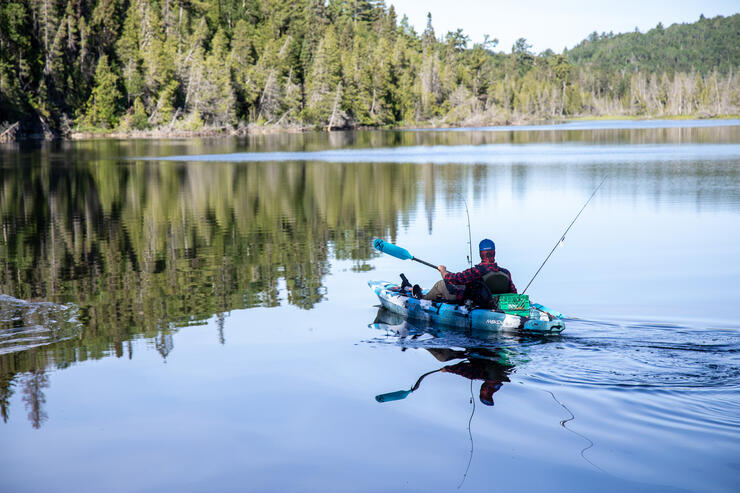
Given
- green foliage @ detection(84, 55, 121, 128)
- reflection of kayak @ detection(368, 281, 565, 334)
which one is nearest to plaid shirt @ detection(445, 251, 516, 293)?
reflection of kayak @ detection(368, 281, 565, 334)

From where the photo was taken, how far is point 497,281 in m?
12.5

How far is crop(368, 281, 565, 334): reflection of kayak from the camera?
11.8m

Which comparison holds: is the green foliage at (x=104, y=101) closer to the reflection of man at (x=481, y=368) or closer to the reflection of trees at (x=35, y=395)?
the reflection of trees at (x=35, y=395)

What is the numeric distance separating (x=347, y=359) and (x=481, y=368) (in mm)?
2044

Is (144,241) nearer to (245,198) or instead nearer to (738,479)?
(245,198)

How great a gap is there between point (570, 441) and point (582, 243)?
14.0 meters

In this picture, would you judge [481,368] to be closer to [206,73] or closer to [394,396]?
[394,396]

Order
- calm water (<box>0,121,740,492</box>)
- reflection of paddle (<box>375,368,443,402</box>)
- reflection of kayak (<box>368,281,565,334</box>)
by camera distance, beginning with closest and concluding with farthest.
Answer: calm water (<box>0,121,740,492</box>) → reflection of paddle (<box>375,368,443,402</box>) → reflection of kayak (<box>368,281,565,334</box>)

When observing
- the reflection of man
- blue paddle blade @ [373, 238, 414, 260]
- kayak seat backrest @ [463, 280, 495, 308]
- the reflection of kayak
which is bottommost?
the reflection of man

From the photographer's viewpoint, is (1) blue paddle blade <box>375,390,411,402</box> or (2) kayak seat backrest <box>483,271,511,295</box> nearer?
(1) blue paddle blade <box>375,390,411,402</box>

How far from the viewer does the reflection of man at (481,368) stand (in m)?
9.74

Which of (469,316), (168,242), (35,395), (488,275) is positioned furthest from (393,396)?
(168,242)

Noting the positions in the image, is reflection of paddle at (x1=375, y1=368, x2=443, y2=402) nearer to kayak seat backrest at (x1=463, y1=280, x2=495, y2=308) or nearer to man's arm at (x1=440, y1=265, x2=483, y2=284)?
kayak seat backrest at (x1=463, y1=280, x2=495, y2=308)

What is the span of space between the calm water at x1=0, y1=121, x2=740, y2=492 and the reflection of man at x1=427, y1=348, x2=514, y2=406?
5 centimetres
